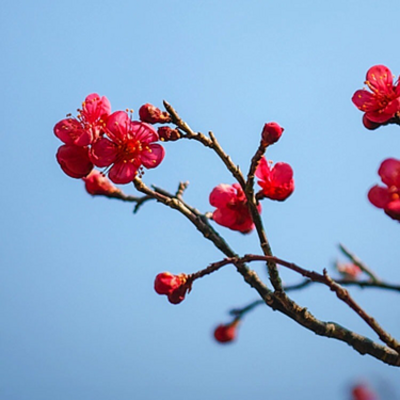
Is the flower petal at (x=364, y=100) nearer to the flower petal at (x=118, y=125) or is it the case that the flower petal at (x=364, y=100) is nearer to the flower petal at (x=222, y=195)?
the flower petal at (x=222, y=195)

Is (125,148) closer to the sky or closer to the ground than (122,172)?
closer to the sky

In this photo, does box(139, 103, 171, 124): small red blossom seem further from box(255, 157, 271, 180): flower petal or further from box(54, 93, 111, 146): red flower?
box(255, 157, 271, 180): flower petal

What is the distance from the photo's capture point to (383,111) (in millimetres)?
2105

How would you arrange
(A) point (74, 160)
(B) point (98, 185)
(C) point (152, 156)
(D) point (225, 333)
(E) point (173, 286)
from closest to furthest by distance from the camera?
1. (E) point (173, 286)
2. (A) point (74, 160)
3. (C) point (152, 156)
4. (B) point (98, 185)
5. (D) point (225, 333)

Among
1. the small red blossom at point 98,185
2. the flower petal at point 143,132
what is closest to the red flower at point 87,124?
the flower petal at point 143,132

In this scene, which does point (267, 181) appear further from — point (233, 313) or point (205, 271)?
point (233, 313)

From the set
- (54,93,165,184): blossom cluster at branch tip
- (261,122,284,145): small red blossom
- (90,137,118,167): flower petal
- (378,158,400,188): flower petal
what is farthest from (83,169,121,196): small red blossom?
(378,158,400,188): flower petal

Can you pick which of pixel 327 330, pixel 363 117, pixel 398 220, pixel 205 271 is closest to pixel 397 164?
pixel 398 220

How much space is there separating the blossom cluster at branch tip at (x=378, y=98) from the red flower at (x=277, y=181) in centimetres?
39

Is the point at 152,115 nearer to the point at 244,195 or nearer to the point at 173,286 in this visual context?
the point at 244,195

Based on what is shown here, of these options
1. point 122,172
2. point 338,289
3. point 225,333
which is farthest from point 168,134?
point 225,333

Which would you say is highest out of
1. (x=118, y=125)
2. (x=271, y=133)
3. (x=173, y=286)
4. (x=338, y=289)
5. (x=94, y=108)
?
(x=94, y=108)

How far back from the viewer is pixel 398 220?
1.73 meters

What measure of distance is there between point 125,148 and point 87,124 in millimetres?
192
